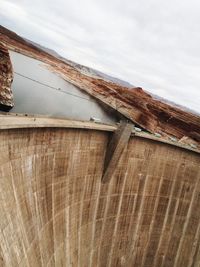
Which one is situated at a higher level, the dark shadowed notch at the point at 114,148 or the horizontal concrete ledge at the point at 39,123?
the horizontal concrete ledge at the point at 39,123

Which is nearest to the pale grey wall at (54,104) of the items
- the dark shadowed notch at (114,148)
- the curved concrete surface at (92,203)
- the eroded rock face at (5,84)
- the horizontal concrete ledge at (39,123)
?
the eroded rock face at (5,84)

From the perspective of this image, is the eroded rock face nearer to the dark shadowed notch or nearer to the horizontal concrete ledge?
the horizontal concrete ledge

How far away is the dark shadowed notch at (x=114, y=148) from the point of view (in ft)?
63.3

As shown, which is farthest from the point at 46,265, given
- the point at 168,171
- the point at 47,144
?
the point at 168,171

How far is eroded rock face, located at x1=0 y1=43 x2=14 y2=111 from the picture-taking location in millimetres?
25234

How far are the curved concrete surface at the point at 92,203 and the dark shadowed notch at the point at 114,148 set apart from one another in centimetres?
40

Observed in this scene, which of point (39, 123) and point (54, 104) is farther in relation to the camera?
point (54, 104)

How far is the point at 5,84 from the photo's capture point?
27.2 meters

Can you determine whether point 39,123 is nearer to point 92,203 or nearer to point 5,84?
point 92,203

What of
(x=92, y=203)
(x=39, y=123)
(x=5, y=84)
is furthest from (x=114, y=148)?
(x=5, y=84)

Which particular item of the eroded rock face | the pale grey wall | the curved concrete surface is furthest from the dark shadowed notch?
the pale grey wall

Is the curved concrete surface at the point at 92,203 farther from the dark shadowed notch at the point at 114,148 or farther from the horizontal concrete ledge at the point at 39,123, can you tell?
the dark shadowed notch at the point at 114,148

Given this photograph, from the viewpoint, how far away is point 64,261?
16.1 metres

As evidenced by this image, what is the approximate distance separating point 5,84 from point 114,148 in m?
12.8
